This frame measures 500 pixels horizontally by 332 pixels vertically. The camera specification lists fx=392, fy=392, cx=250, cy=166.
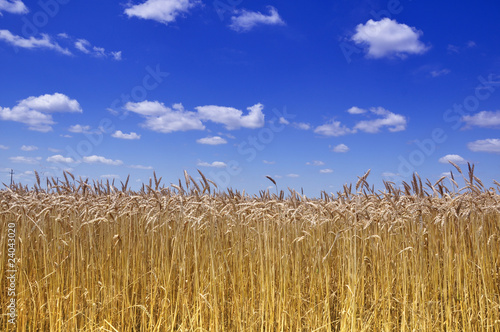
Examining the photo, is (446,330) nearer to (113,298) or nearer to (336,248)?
(336,248)

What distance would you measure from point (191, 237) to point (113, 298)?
0.84 meters

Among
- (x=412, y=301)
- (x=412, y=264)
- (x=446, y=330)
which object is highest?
(x=412, y=264)

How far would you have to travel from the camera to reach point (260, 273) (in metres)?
3.34

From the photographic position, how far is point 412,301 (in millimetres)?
3475

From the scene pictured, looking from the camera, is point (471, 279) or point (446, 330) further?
point (471, 279)

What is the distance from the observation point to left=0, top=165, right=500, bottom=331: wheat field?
129 inches

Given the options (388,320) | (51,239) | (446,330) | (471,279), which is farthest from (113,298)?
(471,279)

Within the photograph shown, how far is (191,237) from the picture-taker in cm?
365

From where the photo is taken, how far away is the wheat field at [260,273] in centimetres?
328

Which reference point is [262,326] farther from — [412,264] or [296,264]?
[412,264]

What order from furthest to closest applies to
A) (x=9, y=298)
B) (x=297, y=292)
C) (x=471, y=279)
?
(x=9, y=298)
(x=471, y=279)
(x=297, y=292)

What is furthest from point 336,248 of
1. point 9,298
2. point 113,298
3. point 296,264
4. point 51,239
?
point 9,298

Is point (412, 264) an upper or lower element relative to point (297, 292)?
upper

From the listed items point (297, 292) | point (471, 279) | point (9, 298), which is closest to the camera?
point (297, 292)
